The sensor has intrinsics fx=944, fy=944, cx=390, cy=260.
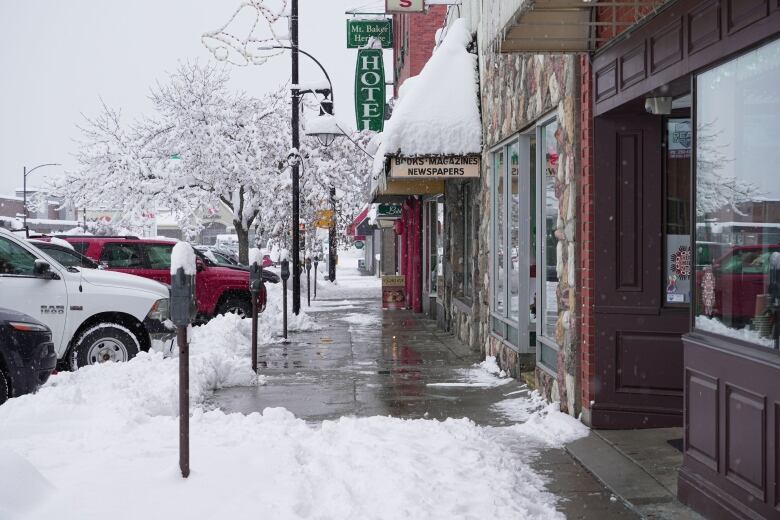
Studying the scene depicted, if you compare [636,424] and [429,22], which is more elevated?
[429,22]

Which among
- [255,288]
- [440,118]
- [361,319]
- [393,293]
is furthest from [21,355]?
[393,293]

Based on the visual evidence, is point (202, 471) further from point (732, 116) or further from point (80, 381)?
point (80, 381)

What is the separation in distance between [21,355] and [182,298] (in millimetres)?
4163

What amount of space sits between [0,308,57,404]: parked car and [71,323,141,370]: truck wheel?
86.8 inches

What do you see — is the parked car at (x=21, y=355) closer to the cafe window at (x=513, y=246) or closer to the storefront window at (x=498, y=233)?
the cafe window at (x=513, y=246)

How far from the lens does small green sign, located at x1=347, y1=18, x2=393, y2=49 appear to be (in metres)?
26.0

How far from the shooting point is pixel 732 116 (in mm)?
5656

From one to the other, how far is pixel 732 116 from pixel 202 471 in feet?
12.7

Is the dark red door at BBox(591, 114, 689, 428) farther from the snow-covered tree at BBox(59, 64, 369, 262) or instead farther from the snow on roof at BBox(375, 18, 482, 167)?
the snow-covered tree at BBox(59, 64, 369, 262)

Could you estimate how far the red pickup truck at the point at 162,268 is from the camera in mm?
17844

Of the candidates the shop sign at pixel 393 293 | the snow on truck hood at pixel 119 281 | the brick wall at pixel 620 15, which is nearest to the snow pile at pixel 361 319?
the shop sign at pixel 393 293

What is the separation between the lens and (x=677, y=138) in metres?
8.10

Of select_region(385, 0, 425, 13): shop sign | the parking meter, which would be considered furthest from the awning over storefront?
select_region(385, 0, 425, 13): shop sign

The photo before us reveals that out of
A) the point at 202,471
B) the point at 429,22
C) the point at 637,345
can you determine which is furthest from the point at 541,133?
the point at 429,22
